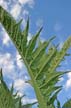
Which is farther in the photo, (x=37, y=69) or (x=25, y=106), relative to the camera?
(x=25, y=106)

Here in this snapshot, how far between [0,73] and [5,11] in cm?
58

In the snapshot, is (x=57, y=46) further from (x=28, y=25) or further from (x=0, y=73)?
(x=0, y=73)

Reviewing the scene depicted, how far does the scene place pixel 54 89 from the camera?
3285mm

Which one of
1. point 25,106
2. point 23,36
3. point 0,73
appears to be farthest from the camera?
point 25,106

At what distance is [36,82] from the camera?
3227mm

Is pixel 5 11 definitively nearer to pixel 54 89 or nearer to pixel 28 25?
pixel 28 25

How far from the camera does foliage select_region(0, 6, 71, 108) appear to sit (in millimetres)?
3143

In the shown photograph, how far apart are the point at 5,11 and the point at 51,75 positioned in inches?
28.0

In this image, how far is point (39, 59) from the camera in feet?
10.7

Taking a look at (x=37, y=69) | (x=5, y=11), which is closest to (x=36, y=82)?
(x=37, y=69)

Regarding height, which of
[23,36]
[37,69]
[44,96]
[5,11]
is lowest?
[44,96]

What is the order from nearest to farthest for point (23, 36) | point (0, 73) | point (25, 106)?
point (0, 73), point (23, 36), point (25, 106)

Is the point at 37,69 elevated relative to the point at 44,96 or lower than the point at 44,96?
elevated

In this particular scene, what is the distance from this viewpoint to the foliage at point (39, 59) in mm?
3143
